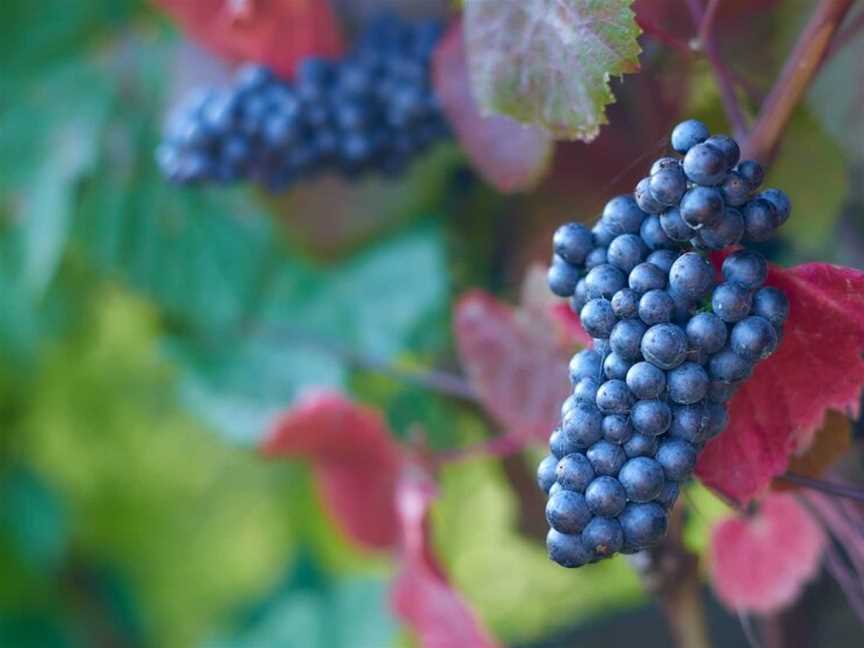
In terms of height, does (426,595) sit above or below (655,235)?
below

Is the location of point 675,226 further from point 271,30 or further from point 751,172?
point 271,30

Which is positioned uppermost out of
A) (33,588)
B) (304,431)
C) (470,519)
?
(304,431)

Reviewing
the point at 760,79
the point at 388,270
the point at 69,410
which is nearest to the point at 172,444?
the point at 69,410

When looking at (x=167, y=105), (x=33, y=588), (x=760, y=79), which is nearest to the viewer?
(x=760, y=79)

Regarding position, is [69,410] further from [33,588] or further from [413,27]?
[413,27]

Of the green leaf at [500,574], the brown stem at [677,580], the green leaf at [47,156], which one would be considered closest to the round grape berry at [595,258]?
the brown stem at [677,580]

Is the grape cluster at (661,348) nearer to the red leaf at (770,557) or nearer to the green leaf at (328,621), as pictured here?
the red leaf at (770,557)

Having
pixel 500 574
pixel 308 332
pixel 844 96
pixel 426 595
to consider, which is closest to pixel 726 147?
pixel 844 96

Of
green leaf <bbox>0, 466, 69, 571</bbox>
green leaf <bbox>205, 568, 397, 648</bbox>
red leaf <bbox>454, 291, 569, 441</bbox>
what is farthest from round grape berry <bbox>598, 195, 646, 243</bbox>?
green leaf <bbox>0, 466, 69, 571</bbox>
